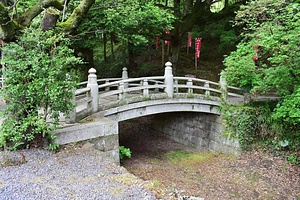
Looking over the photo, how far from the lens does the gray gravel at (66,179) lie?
425cm

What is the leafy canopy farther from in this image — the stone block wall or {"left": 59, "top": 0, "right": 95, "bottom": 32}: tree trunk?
{"left": 59, "top": 0, "right": 95, "bottom": 32}: tree trunk

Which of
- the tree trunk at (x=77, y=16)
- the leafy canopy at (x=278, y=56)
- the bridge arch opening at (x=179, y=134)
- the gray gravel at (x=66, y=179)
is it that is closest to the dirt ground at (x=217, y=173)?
the bridge arch opening at (x=179, y=134)

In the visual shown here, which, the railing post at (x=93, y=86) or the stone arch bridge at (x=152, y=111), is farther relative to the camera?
the railing post at (x=93, y=86)

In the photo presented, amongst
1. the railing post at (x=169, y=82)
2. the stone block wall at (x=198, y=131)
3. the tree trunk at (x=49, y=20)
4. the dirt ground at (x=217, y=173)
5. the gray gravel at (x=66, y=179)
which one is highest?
the tree trunk at (x=49, y=20)

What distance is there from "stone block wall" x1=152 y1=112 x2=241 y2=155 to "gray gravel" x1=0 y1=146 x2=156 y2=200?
20.0ft

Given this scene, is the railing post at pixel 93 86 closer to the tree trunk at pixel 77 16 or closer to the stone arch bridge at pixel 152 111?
the stone arch bridge at pixel 152 111

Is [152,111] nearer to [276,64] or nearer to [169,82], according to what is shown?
[169,82]

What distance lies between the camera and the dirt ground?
25.4 ft

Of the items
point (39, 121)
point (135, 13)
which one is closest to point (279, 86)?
point (135, 13)

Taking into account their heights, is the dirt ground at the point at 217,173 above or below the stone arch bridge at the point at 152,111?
below

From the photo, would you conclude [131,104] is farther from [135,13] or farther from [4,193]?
[4,193]

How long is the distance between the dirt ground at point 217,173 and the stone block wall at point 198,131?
1.24 ft

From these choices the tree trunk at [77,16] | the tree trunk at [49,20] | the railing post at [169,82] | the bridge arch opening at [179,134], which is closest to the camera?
the tree trunk at [49,20]

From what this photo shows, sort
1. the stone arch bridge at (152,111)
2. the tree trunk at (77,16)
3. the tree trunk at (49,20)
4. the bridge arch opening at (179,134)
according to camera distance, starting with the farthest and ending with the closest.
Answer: the bridge arch opening at (179,134) → the stone arch bridge at (152,111) → the tree trunk at (77,16) → the tree trunk at (49,20)
